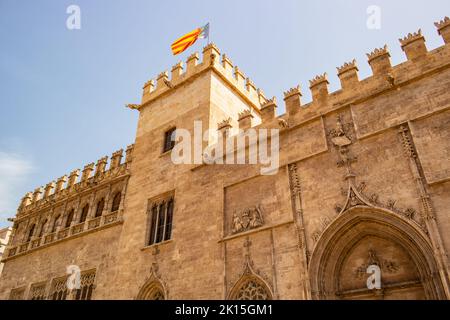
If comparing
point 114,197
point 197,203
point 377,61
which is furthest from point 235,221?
point 114,197

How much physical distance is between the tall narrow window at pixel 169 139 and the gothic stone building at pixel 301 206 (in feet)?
0.19

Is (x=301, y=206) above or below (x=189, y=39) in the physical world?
below

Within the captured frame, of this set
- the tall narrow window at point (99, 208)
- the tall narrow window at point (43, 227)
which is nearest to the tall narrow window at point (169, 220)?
the tall narrow window at point (99, 208)

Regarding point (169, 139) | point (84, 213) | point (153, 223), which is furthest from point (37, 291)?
point (169, 139)

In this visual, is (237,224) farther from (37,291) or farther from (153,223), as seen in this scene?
(37,291)

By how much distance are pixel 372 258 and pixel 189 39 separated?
12.0 meters

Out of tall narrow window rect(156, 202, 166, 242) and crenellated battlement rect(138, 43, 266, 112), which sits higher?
crenellated battlement rect(138, 43, 266, 112)

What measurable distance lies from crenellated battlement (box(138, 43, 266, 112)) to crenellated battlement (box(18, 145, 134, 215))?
278 cm

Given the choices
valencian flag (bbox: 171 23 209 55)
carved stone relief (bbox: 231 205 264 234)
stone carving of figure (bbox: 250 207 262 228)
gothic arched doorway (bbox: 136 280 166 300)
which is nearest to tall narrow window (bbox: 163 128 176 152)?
valencian flag (bbox: 171 23 209 55)

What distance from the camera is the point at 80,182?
60.1ft

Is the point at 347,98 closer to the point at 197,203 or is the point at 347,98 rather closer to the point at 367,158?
the point at 367,158

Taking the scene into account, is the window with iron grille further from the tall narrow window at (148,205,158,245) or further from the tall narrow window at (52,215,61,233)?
Answer: the tall narrow window at (148,205,158,245)

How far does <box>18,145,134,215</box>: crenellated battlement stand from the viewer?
1684cm

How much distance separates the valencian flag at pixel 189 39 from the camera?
54.0 ft
